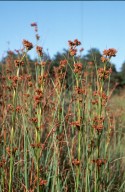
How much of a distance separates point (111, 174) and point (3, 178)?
110 cm

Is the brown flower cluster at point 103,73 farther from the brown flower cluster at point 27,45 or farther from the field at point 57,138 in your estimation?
the brown flower cluster at point 27,45

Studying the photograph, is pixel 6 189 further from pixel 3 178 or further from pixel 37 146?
pixel 37 146

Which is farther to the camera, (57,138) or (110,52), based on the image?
(57,138)

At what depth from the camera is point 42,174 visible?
6.62 feet

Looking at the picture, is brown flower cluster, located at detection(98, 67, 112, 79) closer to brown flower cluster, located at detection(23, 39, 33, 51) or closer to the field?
the field

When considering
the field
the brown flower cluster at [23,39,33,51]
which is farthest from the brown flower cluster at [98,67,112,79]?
the brown flower cluster at [23,39,33,51]

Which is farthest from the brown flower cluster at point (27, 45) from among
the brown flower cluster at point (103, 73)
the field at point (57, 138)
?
the brown flower cluster at point (103, 73)

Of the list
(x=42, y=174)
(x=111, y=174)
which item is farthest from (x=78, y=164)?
(x=111, y=174)

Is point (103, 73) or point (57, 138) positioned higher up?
point (103, 73)

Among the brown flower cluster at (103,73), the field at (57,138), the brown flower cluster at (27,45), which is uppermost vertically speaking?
the brown flower cluster at (27,45)

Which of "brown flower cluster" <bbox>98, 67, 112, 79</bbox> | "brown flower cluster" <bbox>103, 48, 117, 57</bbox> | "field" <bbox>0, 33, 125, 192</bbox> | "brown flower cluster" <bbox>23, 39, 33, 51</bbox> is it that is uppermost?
"brown flower cluster" <bbox>23, 39, 33, 51</bbox>

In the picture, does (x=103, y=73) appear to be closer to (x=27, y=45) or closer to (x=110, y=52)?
(x=110, y=52)

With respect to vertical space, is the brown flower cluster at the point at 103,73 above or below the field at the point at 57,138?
above

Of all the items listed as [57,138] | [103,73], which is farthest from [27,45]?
[57,138]
